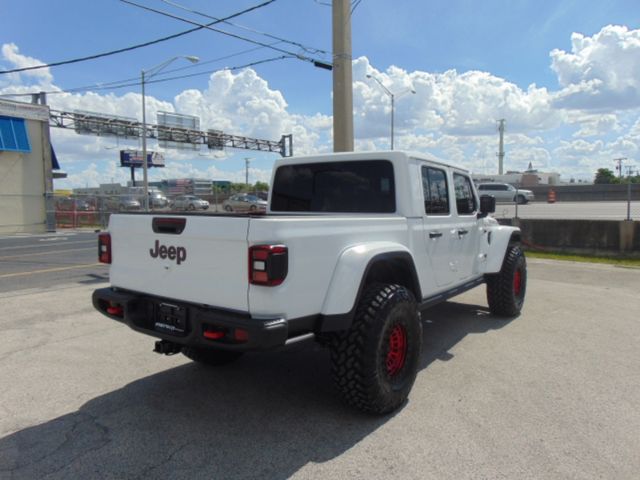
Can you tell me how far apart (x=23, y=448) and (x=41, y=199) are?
25.5 meters

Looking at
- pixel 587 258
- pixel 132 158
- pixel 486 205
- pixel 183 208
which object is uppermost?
pixel 132 158

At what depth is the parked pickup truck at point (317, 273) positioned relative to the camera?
112 inches

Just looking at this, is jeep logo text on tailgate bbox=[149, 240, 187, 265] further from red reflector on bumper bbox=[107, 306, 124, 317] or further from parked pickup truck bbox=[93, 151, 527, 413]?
red reflector on bumper bbox=[107, 306, 124, 317]

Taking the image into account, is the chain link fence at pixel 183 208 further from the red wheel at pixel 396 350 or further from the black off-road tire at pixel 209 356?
the red wheel at pixel 396 350

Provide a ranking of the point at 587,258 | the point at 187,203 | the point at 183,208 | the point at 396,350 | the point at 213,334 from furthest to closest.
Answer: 1. the point at 187,203
2. the point at 183,208
3. the point at 587,258
4. the point at 396,350
5. the point at 213,334

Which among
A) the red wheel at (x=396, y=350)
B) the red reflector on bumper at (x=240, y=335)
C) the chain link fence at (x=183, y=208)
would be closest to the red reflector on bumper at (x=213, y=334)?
the red reflector on bumper at (x=240, y=335)

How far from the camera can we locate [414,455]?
297 cm

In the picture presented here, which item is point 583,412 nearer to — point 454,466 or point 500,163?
point 454,466

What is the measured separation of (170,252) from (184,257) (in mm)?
158

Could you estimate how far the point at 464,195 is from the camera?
5.39 metres

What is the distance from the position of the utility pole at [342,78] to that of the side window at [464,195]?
283 inches

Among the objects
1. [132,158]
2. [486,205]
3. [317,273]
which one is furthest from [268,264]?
[132,158]

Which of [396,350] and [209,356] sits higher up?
[396,350]

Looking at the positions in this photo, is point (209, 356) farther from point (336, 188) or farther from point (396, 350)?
point (336, 188)
